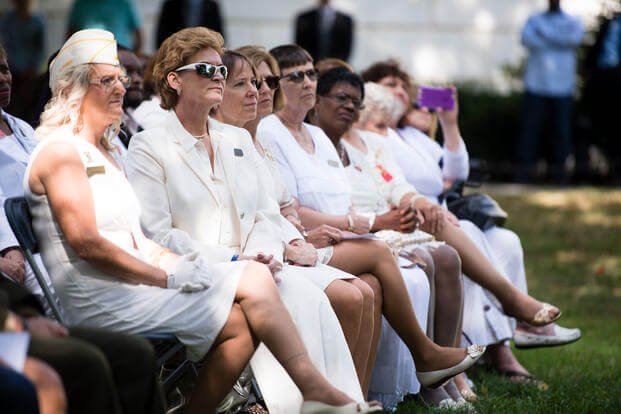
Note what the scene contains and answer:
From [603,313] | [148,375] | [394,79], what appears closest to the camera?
[148,375]

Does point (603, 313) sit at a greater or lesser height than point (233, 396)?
lesser

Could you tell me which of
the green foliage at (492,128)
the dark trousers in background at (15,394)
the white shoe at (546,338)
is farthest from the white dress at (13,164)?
the green foliage at (492,128)

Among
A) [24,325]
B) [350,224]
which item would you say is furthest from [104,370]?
[350,224]

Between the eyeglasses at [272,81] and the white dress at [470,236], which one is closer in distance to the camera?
the eyeglasses at [272,81]

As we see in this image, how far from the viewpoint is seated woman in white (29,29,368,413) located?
488cm

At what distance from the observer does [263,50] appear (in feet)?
22.1

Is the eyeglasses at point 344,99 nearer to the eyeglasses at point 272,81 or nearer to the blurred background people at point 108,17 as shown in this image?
the eyeglasses at point 272,81

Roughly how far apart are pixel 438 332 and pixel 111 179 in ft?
8.27

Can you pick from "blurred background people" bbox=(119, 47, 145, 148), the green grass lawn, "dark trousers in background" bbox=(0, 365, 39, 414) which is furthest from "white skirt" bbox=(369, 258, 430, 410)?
"dark trousers in background" bbox=(0, 365, 39, 414)

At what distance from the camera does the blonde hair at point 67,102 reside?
519cm

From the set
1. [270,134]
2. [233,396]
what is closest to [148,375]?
[233,396]

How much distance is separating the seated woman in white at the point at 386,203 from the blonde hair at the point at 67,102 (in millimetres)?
2100

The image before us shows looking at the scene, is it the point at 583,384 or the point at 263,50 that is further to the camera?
the point at 583,384

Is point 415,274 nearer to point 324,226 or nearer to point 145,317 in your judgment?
point 324,226
